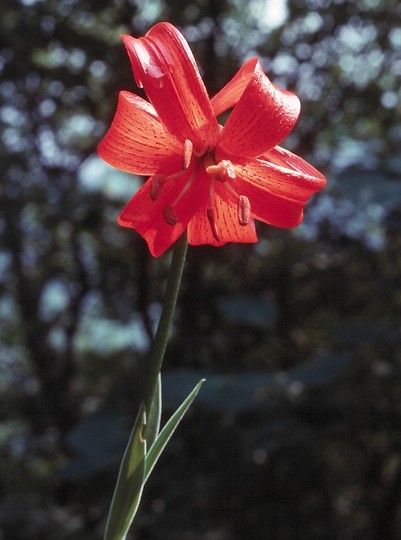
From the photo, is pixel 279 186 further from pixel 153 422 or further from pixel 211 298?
pixel 211 298

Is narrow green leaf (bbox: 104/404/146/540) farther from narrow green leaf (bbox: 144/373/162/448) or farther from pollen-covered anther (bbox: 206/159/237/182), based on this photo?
pollen-covered anther (bbox: 206/159/237/182)

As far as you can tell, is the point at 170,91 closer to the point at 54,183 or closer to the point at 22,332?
the point at 54,183

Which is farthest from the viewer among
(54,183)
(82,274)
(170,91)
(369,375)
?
(82,274)

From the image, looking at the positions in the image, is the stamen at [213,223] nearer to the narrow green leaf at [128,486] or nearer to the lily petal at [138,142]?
the lily petal at [138,142]

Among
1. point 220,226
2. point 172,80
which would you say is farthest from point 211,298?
point 172,80

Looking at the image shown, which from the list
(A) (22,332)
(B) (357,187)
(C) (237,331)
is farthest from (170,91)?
(A) (22,332)

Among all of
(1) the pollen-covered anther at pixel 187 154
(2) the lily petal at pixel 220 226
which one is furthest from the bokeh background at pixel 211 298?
(1) the pollen-covered anther at pixel 187 154
